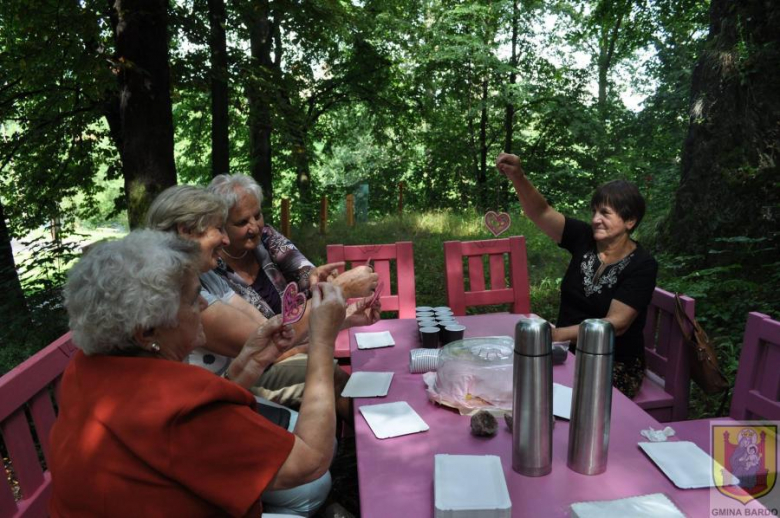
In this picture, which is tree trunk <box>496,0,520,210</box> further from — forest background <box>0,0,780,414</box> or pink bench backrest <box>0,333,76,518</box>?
pink bench backrest <box>0,333,76,518</box>

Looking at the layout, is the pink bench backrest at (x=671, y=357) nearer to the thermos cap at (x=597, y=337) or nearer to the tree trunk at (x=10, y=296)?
the thermos cap at (x=597, y=337)

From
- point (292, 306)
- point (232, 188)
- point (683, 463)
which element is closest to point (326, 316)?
→ point (292, 306)

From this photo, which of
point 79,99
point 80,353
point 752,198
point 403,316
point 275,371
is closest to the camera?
point 80,353

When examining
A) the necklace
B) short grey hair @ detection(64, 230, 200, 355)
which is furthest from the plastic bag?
the necklace

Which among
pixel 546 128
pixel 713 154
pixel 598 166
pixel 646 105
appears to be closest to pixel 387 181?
pixel 546 128

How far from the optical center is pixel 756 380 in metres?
2.07

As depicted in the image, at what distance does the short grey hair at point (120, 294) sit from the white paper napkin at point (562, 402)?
1.24 meters

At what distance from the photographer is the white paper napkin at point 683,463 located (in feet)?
4.49

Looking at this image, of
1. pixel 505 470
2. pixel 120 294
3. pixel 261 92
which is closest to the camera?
pixel 120 294

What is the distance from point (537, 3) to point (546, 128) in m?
3.78

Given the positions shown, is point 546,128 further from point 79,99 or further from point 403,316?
point 403,316

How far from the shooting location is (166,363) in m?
1.22

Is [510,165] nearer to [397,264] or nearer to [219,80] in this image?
[397,264]

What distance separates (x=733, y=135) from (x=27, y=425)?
19.5ft
